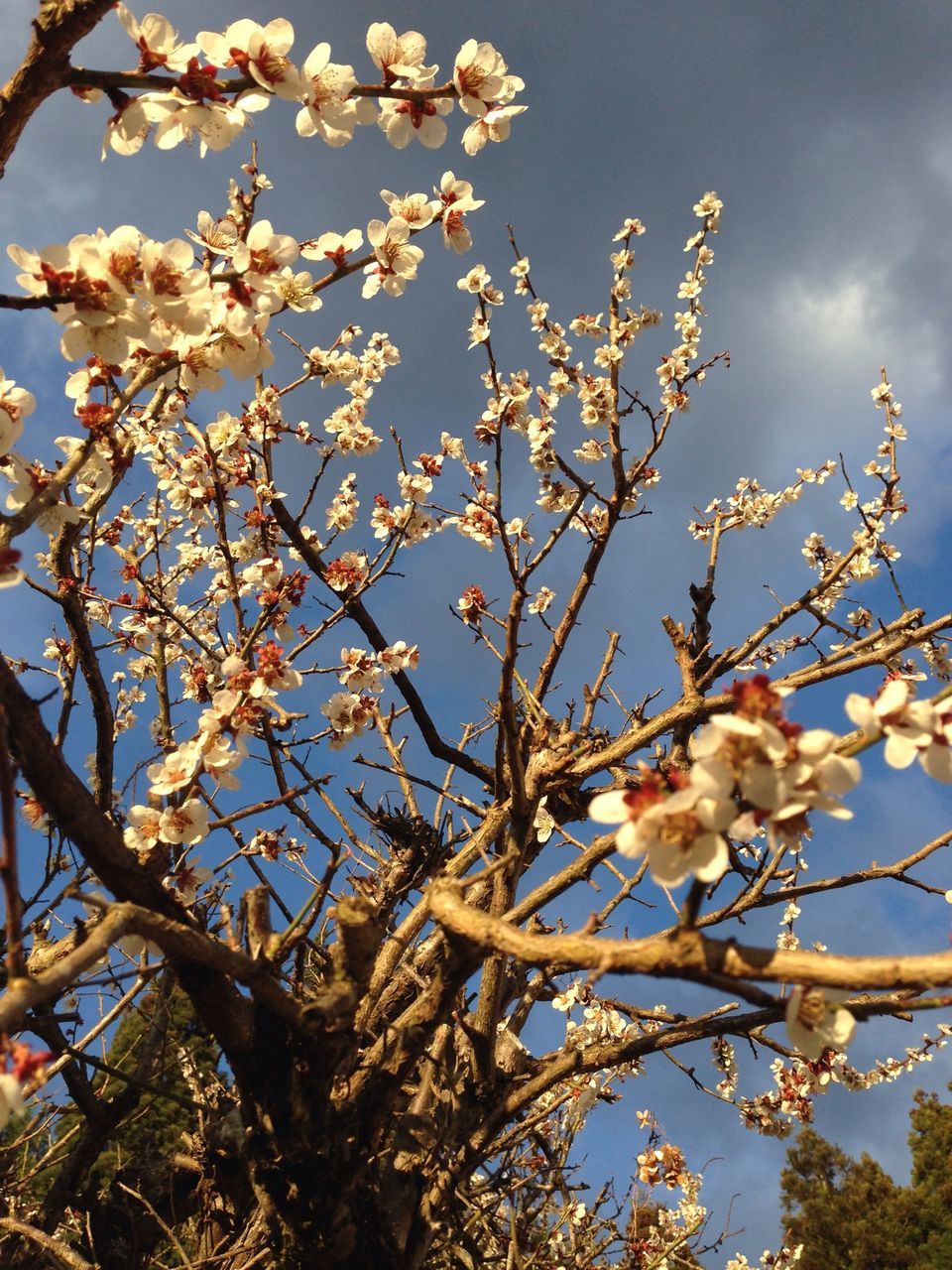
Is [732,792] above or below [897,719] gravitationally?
below

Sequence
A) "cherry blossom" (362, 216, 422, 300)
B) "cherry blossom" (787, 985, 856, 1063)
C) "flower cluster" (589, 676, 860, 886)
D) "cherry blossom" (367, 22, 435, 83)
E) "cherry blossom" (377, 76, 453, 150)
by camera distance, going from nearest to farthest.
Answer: "flower cluster" (589, 676, 860, 886) → "cherry blossom" (787, 985, 856, 1063) → "cherry blossom" (367, 22, 435, 83) → "cherry blossom" (377, 76, 453, 150) → "cherry blossom" (362, 216, 422, 300)

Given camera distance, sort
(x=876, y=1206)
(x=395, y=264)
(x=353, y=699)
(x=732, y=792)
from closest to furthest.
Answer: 1. (x=732, y=792)
2. (x=395, y=264)
3. (x=353, y=699)
4. (x=876, y=1206)

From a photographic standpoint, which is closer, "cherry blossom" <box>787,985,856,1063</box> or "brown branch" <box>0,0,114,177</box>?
"cherry blossom" <box>787,985,856,1063</box>

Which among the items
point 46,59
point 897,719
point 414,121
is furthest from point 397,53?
point 897,719

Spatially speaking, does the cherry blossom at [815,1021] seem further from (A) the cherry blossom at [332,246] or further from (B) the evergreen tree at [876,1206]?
(B) the evergreen tree at [876,1206]

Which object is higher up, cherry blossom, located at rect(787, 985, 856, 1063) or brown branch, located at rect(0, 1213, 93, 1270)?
cherry blossom, located at rect(787, 985, 856, 1063)

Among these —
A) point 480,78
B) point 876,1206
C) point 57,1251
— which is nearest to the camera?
point 480,78

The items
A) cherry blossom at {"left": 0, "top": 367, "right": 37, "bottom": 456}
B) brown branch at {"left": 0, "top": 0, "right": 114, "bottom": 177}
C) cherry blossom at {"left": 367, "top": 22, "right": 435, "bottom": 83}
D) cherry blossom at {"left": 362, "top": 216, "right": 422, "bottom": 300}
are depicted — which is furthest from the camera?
cherry blossom at {"left": 362, "top": 216, "right": 422, "bottom": 300}

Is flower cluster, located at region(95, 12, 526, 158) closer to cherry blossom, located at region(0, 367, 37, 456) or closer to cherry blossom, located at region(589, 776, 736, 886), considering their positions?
cherry blossom, located at region(0, 367, 37, 456)

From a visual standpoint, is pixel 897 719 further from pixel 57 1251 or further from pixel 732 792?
pixel 57 1251

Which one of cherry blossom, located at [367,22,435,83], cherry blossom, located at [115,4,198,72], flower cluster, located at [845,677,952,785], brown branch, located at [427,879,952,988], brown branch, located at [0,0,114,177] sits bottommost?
brown branch, located at [427,879,952,988]

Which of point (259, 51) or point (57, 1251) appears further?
point (57, 1251)

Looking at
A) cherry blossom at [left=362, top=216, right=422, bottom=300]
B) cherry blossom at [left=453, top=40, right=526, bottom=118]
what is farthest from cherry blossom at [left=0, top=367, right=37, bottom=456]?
cherry blossom at [left=453, top=40, right=526, bottom=118]

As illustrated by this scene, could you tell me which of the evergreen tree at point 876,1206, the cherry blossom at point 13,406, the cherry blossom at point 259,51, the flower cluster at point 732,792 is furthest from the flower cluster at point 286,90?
the evergreen tree at point 876,1206
